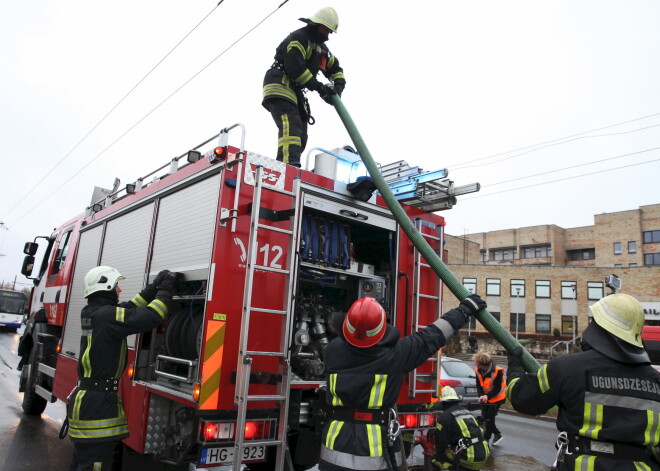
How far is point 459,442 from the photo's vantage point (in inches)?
173

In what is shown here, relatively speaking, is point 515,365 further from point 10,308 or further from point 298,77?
point 10,308

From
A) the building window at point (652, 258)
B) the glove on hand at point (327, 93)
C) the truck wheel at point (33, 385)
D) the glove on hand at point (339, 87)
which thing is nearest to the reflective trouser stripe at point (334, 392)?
the glove on hand at point (327, 93)

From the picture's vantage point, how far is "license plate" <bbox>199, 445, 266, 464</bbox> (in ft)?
11.2

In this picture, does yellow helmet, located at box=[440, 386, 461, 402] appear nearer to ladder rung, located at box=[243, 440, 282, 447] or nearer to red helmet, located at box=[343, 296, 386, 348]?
ladder rung, located at box=[243, 440, 282, 447]

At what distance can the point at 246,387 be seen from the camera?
3.35 m

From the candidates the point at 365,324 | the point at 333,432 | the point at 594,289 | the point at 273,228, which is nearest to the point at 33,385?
the point at 273,228

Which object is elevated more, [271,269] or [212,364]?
[271,269]

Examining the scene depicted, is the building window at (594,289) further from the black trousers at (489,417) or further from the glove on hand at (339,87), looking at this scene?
the glove on hand at (339,87)

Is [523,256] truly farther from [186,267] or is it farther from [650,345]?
[186,267]

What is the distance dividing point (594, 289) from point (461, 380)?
34.0 m

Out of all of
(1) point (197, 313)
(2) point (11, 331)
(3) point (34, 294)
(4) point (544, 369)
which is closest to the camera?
(4) point (544, 369)

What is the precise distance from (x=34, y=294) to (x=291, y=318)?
7.13m

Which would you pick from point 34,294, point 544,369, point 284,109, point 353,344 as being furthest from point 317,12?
point 34,294

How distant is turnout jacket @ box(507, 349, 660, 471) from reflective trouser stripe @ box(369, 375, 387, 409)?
0.92 meters
